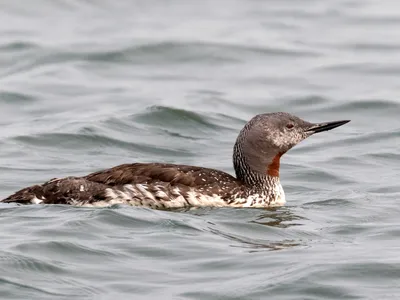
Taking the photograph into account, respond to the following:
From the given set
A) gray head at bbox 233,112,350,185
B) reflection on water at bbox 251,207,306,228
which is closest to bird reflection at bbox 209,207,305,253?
reflection on water at bbox 251,207,306,228

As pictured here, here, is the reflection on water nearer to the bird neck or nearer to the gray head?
the bird neck

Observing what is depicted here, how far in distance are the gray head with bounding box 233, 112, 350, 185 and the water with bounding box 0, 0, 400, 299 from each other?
1.57 ft

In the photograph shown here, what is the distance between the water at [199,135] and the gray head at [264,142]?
479 mm

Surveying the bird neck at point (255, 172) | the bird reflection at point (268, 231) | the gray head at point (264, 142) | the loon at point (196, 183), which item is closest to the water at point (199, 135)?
the bird reflection at point (268, 231)

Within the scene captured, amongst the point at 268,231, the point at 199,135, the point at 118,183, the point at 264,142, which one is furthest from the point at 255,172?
the point at 199,135

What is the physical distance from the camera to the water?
11.5m

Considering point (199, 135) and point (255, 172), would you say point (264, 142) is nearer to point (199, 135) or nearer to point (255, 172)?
point (255, 172)

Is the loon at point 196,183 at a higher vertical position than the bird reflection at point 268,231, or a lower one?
higher

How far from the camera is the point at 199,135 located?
1903cm

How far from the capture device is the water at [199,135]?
11.5 m

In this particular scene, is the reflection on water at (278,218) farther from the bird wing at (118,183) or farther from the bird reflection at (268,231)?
the bird wing at (118,183)

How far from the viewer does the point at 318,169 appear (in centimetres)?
1705

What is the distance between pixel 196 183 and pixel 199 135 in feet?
16.7

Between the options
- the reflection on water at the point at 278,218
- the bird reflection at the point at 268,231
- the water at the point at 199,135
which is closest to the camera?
the water at the point at 199,135
